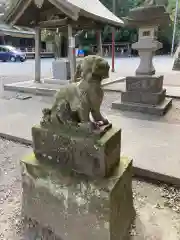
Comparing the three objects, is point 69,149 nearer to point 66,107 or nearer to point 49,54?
point 66,107

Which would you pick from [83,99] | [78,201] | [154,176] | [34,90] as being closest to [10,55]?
[34,90]

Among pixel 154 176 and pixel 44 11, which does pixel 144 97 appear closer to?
pixel 154 176

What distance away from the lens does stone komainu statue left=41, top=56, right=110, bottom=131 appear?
1496 millimetres

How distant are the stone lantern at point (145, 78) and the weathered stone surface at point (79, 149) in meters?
3.28

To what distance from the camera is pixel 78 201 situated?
5.49ft

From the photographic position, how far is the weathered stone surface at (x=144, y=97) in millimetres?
4865

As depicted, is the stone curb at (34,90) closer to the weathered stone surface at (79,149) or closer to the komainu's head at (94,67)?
the weathered stone surface at (79,149)

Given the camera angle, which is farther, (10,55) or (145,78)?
(10,55)

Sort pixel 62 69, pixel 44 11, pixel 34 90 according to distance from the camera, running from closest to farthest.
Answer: pixel 34 90 → pixel 44 11 → pixel 62 69

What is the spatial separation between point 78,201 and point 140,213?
2.43ft

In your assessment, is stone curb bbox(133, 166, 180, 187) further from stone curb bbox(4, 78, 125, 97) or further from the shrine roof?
the shrine roof

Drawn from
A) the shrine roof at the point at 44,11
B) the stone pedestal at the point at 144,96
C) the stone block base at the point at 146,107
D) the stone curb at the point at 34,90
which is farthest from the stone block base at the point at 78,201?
the shrine roof at the point at 44,11

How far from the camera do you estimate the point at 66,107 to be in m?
1.64

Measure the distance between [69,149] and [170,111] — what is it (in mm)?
3778
